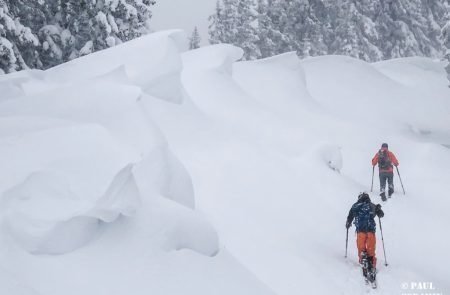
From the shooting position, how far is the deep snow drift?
19.5ft

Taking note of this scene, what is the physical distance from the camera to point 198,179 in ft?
41.3

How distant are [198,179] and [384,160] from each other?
6154mm

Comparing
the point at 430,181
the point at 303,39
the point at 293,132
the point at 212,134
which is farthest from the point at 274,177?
the point at 303,39

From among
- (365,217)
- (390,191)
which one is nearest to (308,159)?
(390,191)

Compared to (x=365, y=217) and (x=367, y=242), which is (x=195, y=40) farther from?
(x=367, y=242)

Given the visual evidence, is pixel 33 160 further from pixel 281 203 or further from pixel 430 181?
pixel 430 181

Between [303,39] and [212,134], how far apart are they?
20.1 metres

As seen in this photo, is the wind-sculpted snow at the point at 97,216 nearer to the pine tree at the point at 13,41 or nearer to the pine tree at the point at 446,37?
the pine tree at the point at 13,41

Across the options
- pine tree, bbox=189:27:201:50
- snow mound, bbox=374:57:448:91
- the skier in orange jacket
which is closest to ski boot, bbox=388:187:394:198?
the skier in orange jacket

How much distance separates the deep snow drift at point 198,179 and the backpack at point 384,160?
1.11 metres

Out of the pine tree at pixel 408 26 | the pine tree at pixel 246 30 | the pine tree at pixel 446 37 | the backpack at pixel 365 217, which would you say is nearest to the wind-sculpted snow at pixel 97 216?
the backpack at pixel 365 217

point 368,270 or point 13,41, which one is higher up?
point 13,41

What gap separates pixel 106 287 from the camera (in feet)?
17.8

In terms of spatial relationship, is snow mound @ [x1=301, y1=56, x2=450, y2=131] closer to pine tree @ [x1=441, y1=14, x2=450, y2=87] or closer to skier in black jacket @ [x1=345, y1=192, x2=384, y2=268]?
pine tree @ [x1=441, y1=14, x2=450, y2=87]
